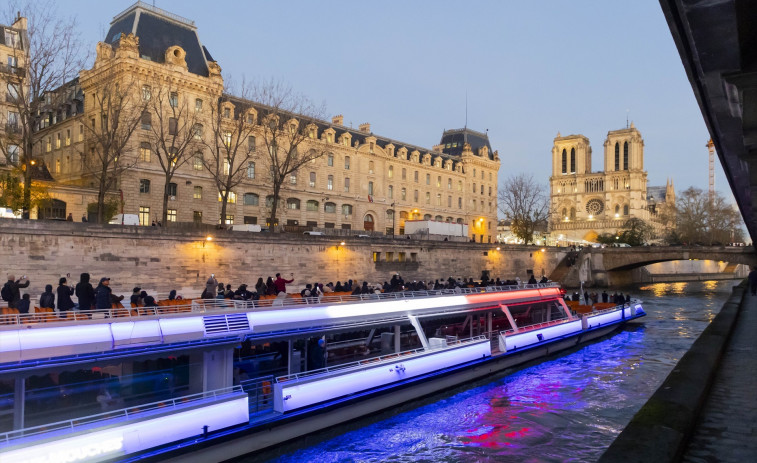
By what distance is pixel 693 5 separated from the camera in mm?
4734

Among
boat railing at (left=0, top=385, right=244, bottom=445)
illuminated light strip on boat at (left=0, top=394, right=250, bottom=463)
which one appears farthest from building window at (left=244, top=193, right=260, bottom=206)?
illuminated light strip on boat at (left=0, top=394, right=250, bottom=463)

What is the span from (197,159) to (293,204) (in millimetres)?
10769

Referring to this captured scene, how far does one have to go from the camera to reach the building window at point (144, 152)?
130ft

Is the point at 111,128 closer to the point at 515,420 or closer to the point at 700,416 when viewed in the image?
the point at 515,420

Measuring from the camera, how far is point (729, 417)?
866cm

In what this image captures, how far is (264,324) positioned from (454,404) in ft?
19.7

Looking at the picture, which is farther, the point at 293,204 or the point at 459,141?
the point at 459,141

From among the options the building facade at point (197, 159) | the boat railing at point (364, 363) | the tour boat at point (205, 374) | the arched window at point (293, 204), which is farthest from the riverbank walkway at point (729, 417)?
the arched window at point (293, 204)

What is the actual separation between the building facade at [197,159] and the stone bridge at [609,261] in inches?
651

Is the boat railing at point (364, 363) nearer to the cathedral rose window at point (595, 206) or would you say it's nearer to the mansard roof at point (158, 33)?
the mansard roof at point (158, 33)

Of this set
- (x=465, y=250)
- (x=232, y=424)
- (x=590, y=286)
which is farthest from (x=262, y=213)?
(x=232, y=424)

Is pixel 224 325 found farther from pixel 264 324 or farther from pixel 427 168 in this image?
pixel 427 168

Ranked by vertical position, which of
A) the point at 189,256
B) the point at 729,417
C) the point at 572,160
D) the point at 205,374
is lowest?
the point at 729,417

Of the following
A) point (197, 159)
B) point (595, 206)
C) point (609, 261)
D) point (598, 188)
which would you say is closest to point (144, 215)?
point (197, 159)
